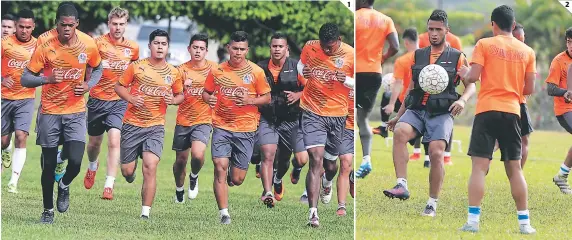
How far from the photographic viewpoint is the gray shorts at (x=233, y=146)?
10.8m

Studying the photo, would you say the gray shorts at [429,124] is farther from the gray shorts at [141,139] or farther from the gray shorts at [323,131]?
the gray shorts at [141,139]

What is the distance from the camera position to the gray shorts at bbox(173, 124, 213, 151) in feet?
40.1

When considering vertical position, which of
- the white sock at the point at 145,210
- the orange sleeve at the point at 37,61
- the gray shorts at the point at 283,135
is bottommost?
the white sock at the point at 145,210

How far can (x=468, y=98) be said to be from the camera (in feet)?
33.7

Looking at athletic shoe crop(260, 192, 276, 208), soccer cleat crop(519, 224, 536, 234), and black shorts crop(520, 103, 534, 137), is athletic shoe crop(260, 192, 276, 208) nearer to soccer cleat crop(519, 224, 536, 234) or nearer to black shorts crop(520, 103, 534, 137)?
black shorts crop(520, 103, 534, 137)

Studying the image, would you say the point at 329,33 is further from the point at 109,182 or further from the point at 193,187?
the point at 109,182

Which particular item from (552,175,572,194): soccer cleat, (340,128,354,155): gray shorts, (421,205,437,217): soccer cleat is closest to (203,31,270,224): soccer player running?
(340,128,354,155): gray shorts

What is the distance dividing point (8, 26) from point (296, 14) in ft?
35.7

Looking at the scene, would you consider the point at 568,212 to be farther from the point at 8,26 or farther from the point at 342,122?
the point at 8,26

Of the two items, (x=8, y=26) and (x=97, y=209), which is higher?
(x=8, y=26)

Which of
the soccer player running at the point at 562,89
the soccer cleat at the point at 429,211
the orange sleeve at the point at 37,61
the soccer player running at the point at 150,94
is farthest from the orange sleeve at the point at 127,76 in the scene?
the soccer player running at the point at 562,89

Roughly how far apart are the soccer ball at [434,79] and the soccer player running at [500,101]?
33.4 inches

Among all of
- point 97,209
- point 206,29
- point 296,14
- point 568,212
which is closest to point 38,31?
point 206,29

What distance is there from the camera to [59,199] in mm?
11297
